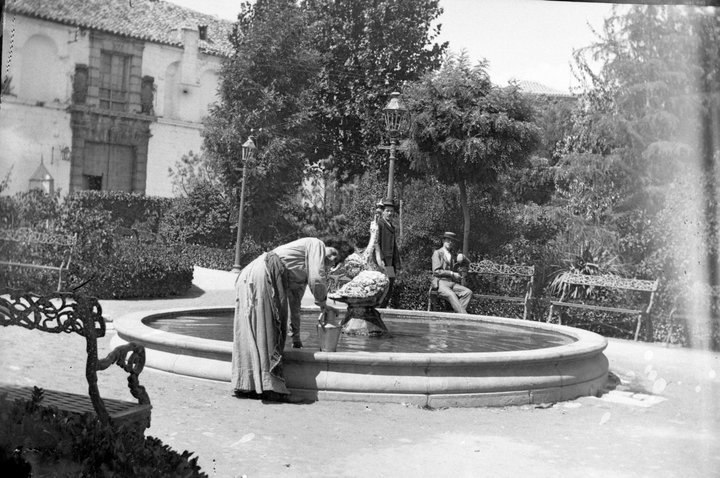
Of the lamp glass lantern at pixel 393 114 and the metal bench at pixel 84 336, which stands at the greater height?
the lamp glass lantern at pixel 393 114

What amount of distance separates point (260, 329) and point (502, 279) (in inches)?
311

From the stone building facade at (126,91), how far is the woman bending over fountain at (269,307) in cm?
1780

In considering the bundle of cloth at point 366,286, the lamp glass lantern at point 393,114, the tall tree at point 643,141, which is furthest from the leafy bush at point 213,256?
the bundle of cloth at point 366,286

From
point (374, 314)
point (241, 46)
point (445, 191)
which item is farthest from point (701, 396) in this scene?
point (241, 46)

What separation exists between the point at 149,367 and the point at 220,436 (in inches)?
76.2

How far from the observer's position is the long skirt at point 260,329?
17.2 ft

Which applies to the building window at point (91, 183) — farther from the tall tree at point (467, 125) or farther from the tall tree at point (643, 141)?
the tall tree at point (643, 141)

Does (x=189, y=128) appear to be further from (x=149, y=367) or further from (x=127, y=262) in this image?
(x=149, y=367)

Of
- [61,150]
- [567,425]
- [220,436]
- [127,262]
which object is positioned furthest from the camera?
[61,150]

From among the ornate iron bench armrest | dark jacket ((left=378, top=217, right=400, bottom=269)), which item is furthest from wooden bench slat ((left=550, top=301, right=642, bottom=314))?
the ornate iron bench armrest

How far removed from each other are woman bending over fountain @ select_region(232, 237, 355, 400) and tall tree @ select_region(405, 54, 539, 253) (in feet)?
28.6

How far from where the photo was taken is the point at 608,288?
37.6ft

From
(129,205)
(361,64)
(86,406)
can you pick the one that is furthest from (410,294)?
(129,205)

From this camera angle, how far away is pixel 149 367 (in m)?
6.04
